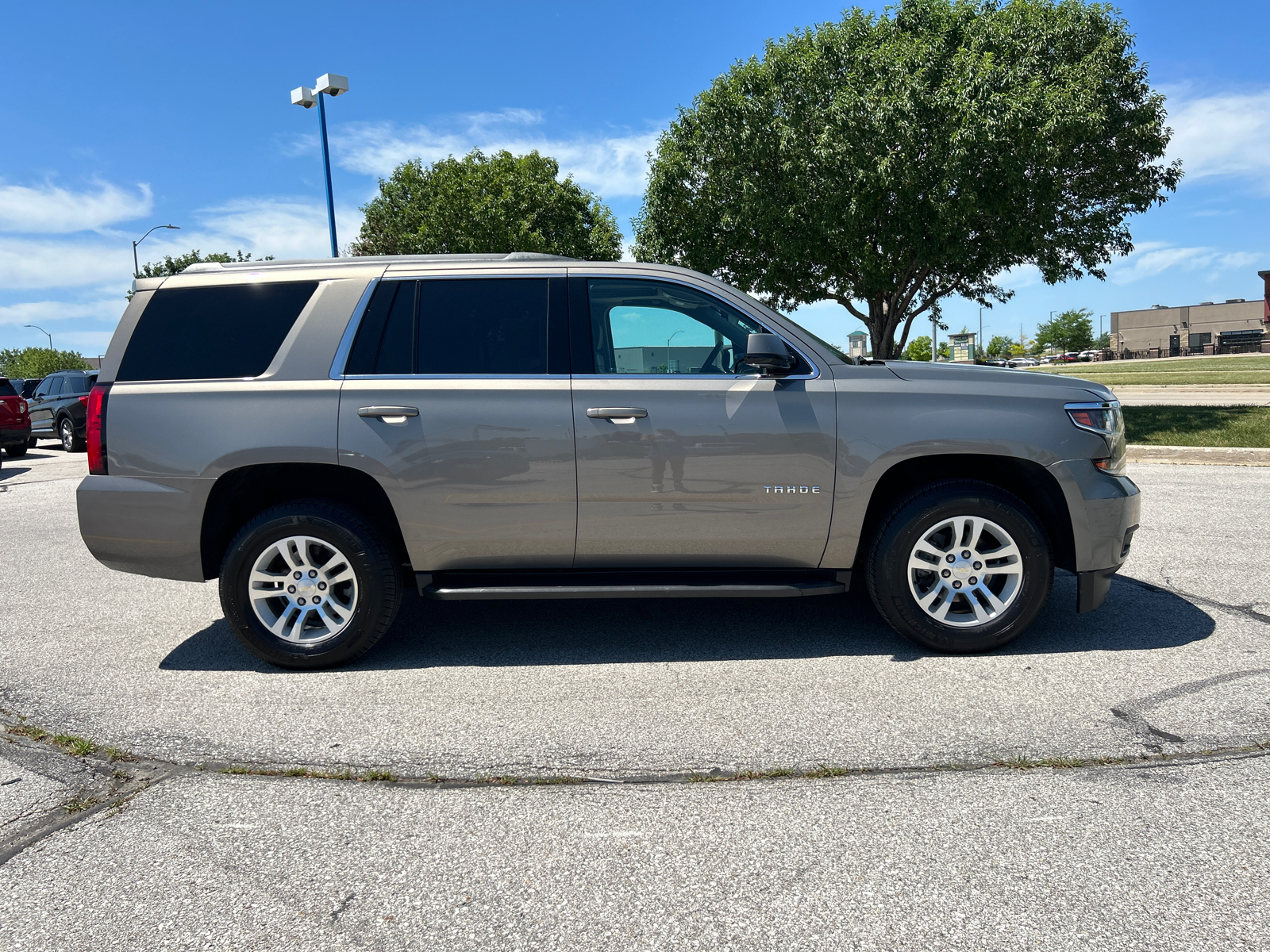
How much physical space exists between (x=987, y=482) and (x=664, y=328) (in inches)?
70.9

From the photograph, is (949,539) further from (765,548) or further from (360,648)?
(360,648)

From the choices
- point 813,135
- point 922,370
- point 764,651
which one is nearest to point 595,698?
point 764,651

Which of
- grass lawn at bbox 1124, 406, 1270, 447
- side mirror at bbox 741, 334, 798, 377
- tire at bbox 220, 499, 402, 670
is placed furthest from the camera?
grass lawn at bbox 1124, 406, 1270, 447

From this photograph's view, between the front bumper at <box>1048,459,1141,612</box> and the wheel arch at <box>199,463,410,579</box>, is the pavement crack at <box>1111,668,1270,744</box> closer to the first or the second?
the front bumper at <box>1048,459,1141,612</box>

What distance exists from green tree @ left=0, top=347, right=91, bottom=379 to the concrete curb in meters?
111

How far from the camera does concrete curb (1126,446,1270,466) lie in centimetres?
1193

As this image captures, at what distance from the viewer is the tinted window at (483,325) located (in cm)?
436

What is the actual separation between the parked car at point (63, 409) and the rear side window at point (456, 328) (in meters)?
18.7

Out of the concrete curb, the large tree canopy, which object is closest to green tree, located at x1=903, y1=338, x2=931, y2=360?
the large tree canopy

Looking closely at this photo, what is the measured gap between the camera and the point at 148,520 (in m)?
4.31

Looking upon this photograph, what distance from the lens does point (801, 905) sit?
232 centimetres

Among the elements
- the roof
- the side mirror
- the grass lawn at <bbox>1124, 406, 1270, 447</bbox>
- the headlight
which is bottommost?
the grass lawn at <bbox>1124, 406, 1270, 447</bbox>

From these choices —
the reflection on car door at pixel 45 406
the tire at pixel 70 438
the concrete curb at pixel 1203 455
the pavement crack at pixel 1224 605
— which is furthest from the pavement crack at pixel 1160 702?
the reflection on car door at pixel 45 406

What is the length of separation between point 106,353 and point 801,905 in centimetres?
400
